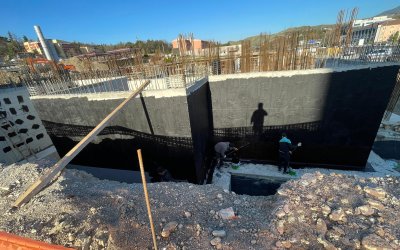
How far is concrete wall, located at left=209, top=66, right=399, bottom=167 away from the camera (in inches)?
226

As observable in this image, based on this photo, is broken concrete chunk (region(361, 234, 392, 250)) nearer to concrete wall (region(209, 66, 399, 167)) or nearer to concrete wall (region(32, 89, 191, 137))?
concrete wall (region(32, 89, 191, 137))

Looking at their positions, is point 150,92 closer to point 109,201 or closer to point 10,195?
point 109,201

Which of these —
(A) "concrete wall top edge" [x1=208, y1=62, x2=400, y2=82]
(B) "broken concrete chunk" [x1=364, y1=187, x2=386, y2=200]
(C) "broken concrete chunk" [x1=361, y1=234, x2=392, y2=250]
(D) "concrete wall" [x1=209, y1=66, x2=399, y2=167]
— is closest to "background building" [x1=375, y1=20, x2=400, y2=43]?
(D) "concrete wall" [x1=209, y1=66, x2=399, y2=167]

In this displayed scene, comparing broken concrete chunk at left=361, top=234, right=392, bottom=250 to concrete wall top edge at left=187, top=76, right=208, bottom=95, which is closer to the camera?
broken concrete chunk at left=361, top=234, right=392, bottom=250

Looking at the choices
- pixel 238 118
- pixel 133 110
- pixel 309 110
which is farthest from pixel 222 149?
pixel 133 110

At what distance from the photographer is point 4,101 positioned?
827cm

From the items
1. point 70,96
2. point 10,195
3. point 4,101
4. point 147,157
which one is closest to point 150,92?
point 147,157

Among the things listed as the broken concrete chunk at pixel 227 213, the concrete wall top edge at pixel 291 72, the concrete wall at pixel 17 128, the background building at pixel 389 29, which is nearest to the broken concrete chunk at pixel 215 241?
the broken concrete chunk at pixel 227 213

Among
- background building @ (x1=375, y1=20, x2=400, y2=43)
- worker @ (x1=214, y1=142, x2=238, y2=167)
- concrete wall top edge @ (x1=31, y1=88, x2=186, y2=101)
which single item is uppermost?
background building @ (x1=375, y1=20, x2=400, y2=43)

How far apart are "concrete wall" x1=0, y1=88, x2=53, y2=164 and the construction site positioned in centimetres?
5

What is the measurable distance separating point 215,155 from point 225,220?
16.7 ft

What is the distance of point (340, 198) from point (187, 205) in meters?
2.33

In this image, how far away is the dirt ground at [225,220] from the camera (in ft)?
7.54

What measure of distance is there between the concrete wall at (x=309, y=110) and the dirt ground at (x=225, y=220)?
350 centimetres
